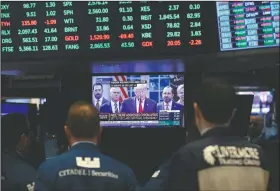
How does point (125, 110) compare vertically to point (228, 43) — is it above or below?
below

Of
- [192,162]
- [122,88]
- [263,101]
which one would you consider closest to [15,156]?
[192,162]

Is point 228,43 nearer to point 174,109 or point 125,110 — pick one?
point 174,109

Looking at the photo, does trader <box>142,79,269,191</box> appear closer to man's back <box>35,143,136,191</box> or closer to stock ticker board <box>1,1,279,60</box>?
man's back <box>35,143,136,191</box>

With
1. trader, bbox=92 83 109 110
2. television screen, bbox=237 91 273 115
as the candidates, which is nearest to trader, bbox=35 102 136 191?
trader, bbox=92 83 109 110

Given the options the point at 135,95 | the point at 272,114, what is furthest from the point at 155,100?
the point at 272,114

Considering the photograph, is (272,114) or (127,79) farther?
(272,114)

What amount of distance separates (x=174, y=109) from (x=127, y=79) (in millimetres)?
495

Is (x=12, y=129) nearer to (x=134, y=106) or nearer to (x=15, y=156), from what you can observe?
(x=15, y=156)

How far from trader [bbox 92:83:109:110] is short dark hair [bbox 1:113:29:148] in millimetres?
1423

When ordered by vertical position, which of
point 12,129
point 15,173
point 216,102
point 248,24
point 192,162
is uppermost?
point 248,24

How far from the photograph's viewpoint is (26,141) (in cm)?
264

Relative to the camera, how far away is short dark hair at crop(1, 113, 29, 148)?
248 cm

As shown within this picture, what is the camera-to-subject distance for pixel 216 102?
1790 millimetres

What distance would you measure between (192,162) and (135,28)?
1.88 m
